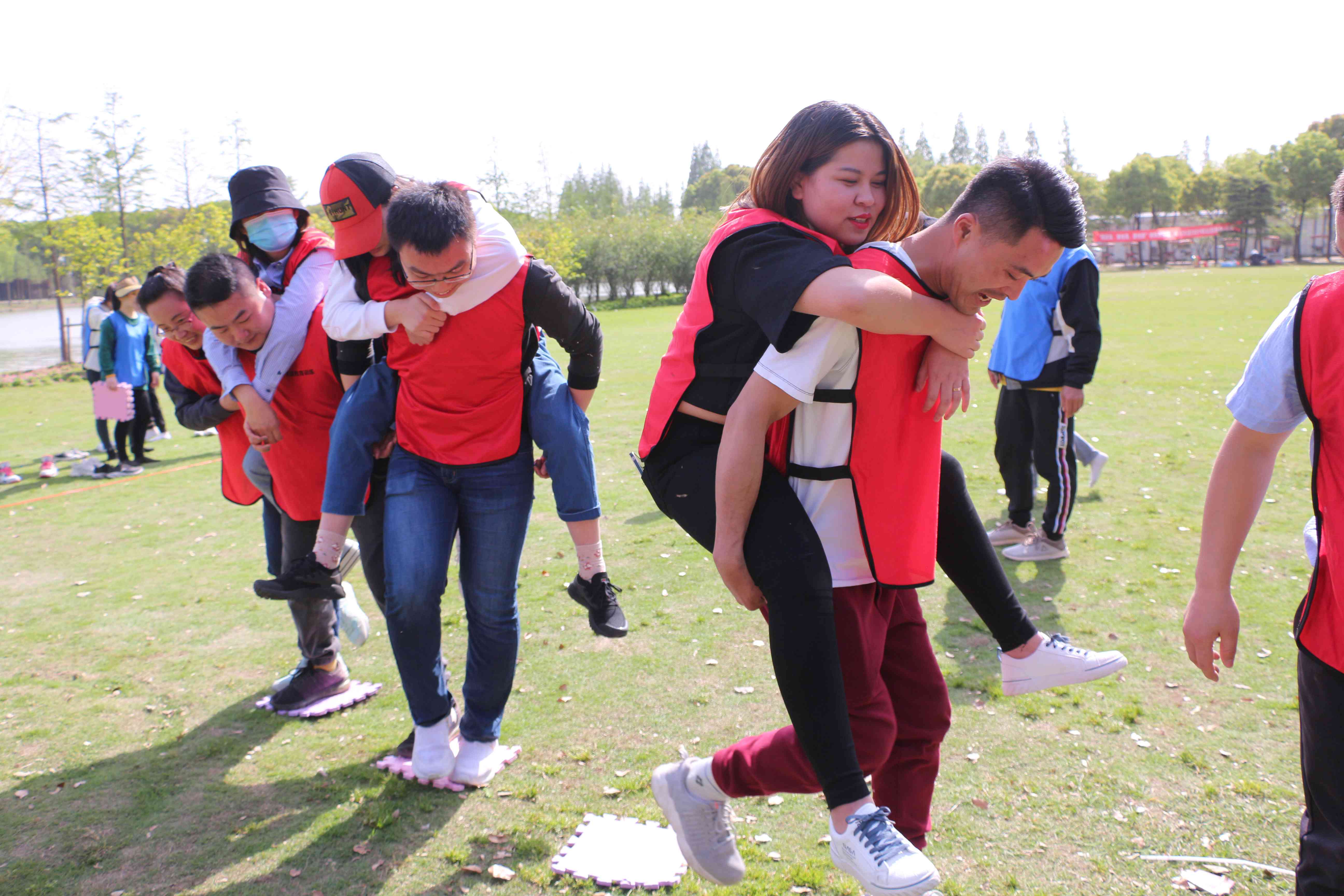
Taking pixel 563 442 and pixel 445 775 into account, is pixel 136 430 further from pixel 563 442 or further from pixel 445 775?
pixel 563 442

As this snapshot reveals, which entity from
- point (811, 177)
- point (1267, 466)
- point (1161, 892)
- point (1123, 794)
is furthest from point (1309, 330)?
point (1123, 794)

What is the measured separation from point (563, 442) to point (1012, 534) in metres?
3.97

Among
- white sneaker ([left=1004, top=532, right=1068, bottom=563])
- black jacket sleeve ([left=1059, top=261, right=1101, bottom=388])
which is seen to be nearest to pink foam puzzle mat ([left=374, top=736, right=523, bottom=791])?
white sneaker ([left=1004, top=532, right=1068, bottom=563])

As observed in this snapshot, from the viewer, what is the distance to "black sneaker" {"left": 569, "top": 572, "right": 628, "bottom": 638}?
10.9 ft

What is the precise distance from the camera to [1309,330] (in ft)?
5.77

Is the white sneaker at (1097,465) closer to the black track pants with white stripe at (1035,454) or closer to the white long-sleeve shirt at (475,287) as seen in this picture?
the black track pants with white stripe at (1035,454)

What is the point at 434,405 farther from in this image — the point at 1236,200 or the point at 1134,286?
the point at 1236,200

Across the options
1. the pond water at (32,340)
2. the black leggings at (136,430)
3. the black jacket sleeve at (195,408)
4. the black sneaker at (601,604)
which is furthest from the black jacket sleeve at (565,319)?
the pond water at (32,340)

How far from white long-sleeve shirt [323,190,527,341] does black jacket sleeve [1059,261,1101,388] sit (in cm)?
375

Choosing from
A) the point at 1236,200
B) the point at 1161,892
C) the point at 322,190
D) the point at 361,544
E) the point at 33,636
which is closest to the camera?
the point at 1161,892

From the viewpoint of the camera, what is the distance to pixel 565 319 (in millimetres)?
3225

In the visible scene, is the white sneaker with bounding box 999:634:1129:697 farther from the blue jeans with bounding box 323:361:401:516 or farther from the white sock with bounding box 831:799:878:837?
the blue jeans with bounding box 323:361:401:516

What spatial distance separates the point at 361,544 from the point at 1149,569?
4532 mm

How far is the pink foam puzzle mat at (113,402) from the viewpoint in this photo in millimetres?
10195
